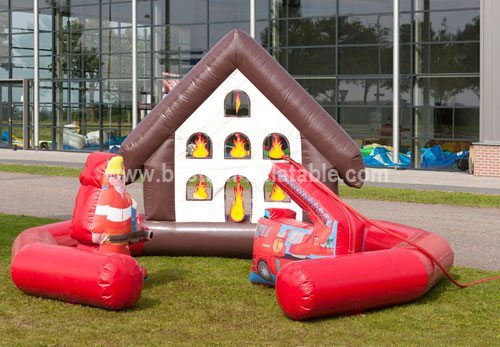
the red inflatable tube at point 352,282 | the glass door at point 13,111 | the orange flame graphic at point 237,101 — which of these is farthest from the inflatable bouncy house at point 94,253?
the glass door at point 13,111

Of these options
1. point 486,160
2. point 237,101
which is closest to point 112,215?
point 237,101

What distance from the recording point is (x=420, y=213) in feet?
49.8

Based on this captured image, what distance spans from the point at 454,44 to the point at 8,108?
58.2 feet

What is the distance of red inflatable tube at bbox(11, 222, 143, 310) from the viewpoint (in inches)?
301

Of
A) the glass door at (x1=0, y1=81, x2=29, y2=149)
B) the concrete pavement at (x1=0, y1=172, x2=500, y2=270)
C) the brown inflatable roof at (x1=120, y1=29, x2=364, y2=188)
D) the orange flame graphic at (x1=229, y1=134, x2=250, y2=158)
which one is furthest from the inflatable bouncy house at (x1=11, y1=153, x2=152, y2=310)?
the glass door at (x1=0, y1=81, x2=29, y2=149)

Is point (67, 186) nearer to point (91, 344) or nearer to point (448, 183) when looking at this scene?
point (448, 183)

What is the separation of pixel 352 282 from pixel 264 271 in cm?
139

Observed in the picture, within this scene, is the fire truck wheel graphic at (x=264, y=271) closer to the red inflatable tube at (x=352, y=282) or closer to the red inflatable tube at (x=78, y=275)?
the red inflatable tube at (x=352, y=282)

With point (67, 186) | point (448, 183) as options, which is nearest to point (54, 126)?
Answer: point (67, 186)

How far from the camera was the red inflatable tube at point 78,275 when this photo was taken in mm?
7652

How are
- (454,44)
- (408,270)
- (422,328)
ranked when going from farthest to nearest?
(454,44) → (408,270) → (422,328)

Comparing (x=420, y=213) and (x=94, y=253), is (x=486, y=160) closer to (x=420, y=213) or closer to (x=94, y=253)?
(x=420, y=213)

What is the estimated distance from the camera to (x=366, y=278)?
25.0 ft

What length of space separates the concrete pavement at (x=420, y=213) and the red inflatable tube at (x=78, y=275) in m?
4.49
